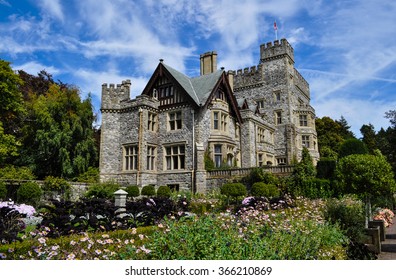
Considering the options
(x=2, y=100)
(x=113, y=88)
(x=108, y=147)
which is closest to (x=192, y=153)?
(x=108, y=147)

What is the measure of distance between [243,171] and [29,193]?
13.8m

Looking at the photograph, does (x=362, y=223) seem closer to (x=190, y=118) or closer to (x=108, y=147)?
(x=190, y=118)

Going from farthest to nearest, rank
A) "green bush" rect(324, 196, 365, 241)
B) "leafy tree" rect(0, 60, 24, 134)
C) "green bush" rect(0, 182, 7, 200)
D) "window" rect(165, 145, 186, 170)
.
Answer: "window" rect(165, 145, 186, 170)
"leafy tree" rect(0, 60, 24, 134)
"green bush" rect(0, 182, 7, 200)
"green bush" rect(324, 196, 365, 241)

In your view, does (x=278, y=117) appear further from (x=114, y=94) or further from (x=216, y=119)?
(x=114, y=94)

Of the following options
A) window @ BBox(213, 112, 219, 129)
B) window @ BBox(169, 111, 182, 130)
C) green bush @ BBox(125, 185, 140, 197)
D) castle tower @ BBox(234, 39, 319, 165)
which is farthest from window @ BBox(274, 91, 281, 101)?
green bush @ BBox(125, 185, 140, 197)

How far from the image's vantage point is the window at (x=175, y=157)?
24.7 metres

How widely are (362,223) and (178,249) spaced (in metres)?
7.43

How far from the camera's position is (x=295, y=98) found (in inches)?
1485

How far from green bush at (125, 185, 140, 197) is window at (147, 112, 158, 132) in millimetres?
5270

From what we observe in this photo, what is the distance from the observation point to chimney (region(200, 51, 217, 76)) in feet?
101

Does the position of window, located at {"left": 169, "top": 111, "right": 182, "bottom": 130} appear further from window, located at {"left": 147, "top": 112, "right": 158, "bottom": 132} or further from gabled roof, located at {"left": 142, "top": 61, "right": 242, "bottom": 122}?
gabled roof, located at {"left": 142, "top": 61, "right": 242, "bottom": 122}

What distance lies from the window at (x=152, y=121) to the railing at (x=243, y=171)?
19.6ft

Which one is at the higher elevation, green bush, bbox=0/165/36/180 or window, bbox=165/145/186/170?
window, bbox=165/145/186/170

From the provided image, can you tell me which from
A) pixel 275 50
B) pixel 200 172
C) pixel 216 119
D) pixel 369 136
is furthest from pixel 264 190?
pixel 369 136
